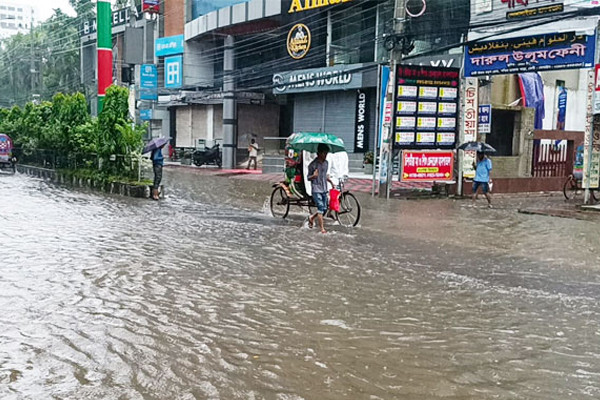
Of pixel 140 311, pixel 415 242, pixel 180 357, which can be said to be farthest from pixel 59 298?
pixel 415 242

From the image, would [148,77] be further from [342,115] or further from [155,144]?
[155,144]

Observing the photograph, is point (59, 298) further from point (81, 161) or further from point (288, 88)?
point (288, 88)

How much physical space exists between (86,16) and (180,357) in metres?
64.0

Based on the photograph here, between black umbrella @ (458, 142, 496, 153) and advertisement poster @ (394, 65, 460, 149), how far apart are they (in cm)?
96

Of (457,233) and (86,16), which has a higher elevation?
(86,16)

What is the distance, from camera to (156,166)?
669 inches

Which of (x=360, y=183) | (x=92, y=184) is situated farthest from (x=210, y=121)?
(x=92, y=184)

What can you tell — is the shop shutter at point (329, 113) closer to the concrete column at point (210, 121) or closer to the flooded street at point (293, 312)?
the concrete column at point (210, 121)

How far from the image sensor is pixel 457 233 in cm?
1218

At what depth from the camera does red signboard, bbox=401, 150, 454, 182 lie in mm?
19141

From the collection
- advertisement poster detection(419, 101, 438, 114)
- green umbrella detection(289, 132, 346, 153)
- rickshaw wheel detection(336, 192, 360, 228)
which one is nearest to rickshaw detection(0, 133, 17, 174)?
advertisement poster detection(419, 101, 438, 114)

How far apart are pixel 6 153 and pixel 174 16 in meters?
18.4

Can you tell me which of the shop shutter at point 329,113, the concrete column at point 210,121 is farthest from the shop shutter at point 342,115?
the concrete column at point 210,121

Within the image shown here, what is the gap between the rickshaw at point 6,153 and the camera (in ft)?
93.4
